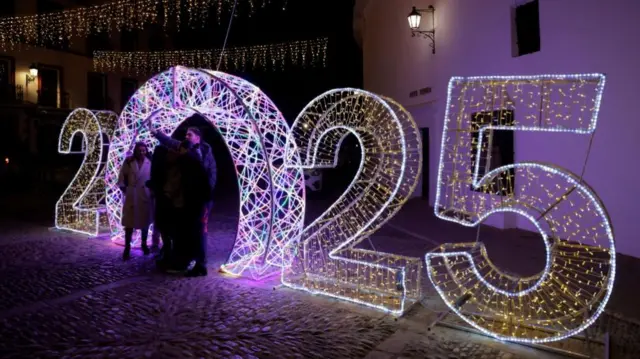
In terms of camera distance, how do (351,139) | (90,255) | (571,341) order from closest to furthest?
(571,341), (90,255), (351,139)

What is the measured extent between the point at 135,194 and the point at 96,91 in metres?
22.4

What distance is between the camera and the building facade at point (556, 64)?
22.9 feet

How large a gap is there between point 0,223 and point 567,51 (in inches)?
491

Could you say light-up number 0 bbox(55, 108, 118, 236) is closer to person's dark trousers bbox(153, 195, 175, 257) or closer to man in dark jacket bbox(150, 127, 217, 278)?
person's dark trousers bbox(153, 195, 175, 257)

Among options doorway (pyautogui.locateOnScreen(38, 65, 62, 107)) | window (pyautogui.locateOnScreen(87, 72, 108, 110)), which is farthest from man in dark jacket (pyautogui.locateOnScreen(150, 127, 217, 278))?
window (pyautogui.locateOnScreen(87, 72, 108, 110))

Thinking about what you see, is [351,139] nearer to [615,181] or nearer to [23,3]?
[23,3]

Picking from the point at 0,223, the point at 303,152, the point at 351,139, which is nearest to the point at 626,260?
the point at 303,152

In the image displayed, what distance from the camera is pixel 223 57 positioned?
20031mm

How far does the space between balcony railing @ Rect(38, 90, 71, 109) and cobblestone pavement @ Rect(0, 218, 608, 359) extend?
20.1m

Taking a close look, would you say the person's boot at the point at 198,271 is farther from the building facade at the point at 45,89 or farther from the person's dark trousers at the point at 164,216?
the building facade at the point at 45,89

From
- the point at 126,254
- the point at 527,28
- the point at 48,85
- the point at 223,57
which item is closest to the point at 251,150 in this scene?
the point at 126,254

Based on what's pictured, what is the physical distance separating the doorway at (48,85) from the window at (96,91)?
6.12 ft

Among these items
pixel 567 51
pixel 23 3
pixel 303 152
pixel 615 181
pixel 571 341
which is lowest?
pixel 571 341

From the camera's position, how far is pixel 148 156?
7926 millimetres
